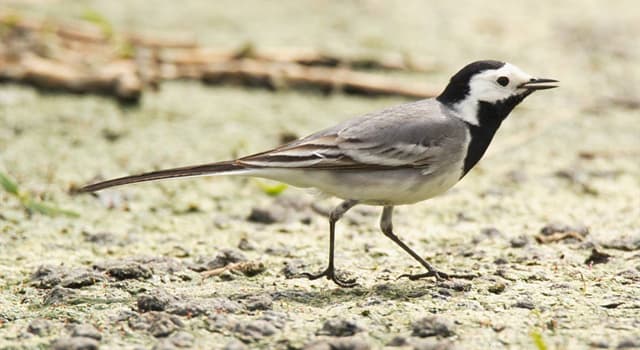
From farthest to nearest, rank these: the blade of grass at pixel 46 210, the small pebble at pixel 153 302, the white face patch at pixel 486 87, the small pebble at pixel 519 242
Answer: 1. the blade of grass at pixel 46 210
2. the small pebble at pixel 519 242
3. the white face patch at pixel 486 87
4. the small pebble at pixel 153 302

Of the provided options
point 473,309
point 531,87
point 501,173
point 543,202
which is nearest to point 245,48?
point 501,173

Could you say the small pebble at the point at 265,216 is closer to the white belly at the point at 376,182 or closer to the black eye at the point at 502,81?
the white belly at the point at 376,182

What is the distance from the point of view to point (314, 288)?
4879 millimetres

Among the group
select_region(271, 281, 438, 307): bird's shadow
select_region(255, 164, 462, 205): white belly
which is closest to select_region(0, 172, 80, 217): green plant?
select_region(255, 164, 462, 205): white belly

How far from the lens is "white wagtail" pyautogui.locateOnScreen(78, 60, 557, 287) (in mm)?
5031

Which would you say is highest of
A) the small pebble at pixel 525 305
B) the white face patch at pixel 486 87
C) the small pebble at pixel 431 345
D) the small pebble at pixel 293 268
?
the white face patch at pixel 486 87

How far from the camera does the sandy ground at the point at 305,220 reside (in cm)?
415

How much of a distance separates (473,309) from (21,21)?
5.98 m

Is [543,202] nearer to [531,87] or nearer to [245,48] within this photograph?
[531,87]

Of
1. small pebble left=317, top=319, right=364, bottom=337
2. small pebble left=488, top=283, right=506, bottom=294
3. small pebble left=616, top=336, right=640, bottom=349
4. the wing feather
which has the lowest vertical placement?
small pebble left=317, top=319, right=364, bottom=337

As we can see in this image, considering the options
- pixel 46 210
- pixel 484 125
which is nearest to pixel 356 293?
pixel 484 125

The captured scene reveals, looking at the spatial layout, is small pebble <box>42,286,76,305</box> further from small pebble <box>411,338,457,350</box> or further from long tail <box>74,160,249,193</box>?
small pebble <box>411,338,457,350</box>

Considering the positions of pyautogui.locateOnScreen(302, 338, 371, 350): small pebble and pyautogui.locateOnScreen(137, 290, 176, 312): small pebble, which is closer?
pyautogui.locateOnScreen(302, 338, 371, 350): small pebble

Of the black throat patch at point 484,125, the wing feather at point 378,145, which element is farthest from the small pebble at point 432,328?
the black throat patch at point 484,125
